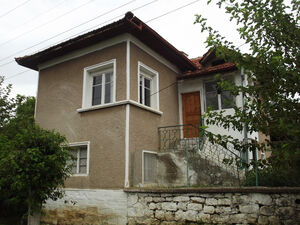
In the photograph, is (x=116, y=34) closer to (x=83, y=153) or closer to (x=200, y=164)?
(x=83, y=153)

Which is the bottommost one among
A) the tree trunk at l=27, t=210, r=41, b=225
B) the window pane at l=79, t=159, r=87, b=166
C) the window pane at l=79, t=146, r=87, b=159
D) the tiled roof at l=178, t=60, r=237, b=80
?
the tree trunk at l=27, t=210, r=41, b=225

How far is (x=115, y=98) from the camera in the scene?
848 centimetres

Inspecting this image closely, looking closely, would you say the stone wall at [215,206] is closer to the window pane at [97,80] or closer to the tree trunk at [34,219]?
the tree trunk at [34,219]

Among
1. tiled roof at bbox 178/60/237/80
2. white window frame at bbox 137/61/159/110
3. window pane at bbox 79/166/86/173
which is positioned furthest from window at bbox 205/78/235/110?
window pane at bbox 79/166/86/173

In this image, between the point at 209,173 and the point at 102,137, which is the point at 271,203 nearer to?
the point at 209,173

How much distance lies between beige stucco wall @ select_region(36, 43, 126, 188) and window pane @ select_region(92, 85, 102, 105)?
1.50 feet

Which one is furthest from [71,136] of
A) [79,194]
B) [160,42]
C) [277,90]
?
[277,90]

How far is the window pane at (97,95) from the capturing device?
30.6ft

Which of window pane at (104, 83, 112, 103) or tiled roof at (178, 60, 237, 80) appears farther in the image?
tiled roof at (178, 60, 237, 80)

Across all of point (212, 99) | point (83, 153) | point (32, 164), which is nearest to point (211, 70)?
point (212, 99)

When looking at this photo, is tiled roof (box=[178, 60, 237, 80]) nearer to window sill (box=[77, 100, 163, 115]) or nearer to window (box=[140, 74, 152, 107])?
window (box=[140, 74, 152, 107])

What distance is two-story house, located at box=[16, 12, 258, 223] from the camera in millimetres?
8008

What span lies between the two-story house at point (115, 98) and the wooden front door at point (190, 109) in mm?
39

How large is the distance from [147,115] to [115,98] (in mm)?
1183
